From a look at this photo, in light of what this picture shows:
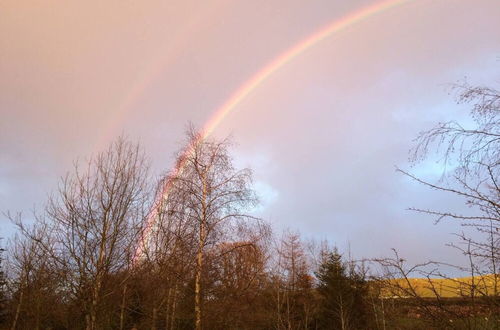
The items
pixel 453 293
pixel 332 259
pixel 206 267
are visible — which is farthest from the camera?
pixel 332 259

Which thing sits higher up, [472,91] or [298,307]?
[472,91]

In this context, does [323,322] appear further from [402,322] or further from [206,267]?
[402,322]

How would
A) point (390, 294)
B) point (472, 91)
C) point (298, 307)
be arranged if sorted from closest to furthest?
point (390, 294) → point (472, 91) → point (298, 307)

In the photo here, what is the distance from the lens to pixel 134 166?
8273 mm

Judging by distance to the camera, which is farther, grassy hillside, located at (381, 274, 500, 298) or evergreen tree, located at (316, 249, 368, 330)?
evergreen tree, located at (316, 249, 368, 330)

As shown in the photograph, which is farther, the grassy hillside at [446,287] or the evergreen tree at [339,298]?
the evergreen tree at [339,298]

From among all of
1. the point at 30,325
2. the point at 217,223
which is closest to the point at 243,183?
the point at 217,223

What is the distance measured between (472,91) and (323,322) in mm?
20158

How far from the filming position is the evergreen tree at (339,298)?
19125mm

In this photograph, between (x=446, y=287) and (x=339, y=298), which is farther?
(x=339, y=298)

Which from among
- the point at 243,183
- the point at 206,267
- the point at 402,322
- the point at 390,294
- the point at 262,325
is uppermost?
the point at 243,183

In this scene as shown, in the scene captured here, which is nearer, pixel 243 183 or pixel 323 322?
pixel 243 183

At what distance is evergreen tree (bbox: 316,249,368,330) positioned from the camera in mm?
19125

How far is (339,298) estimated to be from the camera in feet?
63.4
